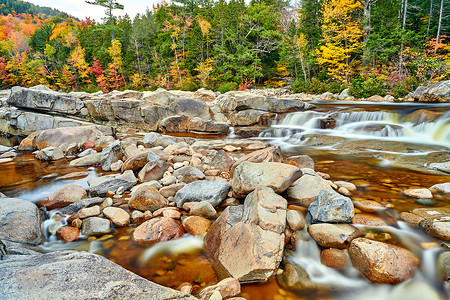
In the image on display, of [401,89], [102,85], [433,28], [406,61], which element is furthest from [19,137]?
[433,28]

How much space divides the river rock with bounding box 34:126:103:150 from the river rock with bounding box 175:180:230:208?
805cm

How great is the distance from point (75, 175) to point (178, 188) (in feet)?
11.9

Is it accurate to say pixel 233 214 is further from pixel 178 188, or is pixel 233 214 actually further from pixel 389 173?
pixel 389 173

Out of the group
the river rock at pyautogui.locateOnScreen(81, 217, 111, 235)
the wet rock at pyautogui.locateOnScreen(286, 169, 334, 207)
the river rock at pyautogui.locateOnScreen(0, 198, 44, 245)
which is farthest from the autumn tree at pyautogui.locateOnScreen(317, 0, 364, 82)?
the river rock at pyautogui.locateOnScreen(0, 198, 44, 245)

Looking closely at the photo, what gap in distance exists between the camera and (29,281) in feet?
4.93

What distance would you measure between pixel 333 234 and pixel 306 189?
1.09 meters

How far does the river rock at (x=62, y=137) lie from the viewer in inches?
382

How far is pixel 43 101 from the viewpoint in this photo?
13078 mm

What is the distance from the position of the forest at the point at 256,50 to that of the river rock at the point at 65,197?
19.1 meters

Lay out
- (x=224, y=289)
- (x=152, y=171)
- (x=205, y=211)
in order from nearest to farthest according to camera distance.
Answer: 1. (x=224, y=289)
2. (x=205, y=211)
3. (x=152, y=171)

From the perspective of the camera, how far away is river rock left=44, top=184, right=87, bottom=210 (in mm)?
4125

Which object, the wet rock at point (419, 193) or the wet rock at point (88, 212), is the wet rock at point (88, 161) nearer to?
the wet rock at point (88, 212)

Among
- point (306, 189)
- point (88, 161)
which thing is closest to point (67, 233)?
point (306, 189)

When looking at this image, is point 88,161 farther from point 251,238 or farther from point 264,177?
point 251,238
